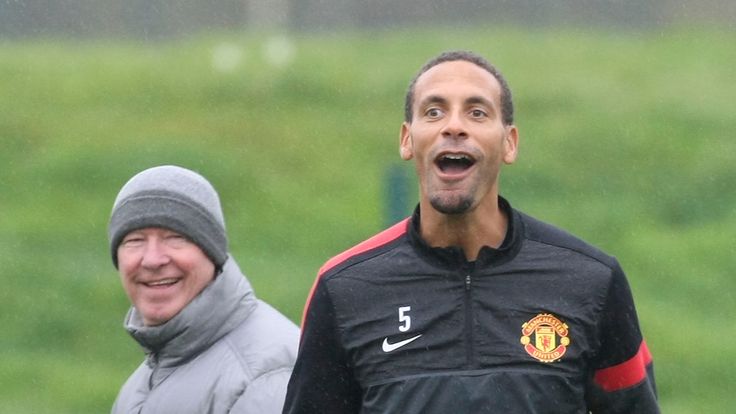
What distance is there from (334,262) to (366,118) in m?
13.4

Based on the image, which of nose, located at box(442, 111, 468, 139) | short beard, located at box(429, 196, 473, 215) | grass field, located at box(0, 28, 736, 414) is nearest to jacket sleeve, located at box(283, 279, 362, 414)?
short beard, located at box(429, 196, 473, 215)

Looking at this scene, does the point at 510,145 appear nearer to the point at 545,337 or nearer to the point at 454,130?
the point at 454,130

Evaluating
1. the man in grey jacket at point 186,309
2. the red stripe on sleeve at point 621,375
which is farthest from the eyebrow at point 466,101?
the man in grey jacket at point 186,309

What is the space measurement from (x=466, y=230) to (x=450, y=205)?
10 centimetres

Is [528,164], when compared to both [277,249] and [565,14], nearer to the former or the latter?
[277,249]

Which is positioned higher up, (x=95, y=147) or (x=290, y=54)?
(x=290, y=54)

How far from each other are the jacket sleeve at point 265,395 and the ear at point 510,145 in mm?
897

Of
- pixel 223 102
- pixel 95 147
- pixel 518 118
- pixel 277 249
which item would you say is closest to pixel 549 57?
pixel 518 118

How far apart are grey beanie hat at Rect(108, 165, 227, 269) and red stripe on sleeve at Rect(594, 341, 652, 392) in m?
1.31

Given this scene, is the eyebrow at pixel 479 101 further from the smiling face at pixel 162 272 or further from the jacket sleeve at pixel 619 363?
the smiling face at pixel 162 272

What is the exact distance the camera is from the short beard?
446 centimetres

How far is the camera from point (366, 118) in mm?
17953

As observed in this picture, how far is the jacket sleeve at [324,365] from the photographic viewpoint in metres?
4.55

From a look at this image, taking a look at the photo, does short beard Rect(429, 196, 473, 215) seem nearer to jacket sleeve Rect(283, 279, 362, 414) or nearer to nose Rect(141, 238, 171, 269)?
jacket sleeve Rect(283, 279, 362, 414)
